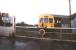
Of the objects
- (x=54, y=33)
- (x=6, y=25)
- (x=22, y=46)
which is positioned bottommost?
(x=22, y=46)

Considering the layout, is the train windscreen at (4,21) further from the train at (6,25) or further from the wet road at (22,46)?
the wet road at (22,46)

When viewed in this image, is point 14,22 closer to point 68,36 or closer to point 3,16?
point 3,16

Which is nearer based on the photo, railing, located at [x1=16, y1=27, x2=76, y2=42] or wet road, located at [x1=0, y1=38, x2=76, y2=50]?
wet road, located at [x1=0, y1=38, x2=76, y2=50]

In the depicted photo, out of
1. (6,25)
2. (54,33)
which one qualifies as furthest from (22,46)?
(54,33)

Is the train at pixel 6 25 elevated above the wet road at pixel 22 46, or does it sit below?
above

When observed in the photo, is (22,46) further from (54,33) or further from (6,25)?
(54,33)

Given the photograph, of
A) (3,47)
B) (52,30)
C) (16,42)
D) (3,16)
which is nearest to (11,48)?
(3,47)

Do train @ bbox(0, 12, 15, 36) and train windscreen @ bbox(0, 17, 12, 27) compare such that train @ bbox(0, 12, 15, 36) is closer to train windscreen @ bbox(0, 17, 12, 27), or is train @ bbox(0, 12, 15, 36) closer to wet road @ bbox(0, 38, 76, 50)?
train windscreen @ bbox(0, 17, 12, 27)

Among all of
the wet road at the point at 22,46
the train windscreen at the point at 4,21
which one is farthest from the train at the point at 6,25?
the wet road at the point at 22,46

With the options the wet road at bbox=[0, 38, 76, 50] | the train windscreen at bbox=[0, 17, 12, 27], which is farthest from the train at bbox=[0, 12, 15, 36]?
the wet road at bbox=[0, 38, 76, 50]

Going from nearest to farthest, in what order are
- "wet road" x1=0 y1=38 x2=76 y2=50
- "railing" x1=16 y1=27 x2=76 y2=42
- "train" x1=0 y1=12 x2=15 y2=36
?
"wet road" x1=0 y1=38 x2=76 y2=50 < "train" x1=0 y1=12 x2=15 y2=36 < "railing" x1=16 y1=27 x2=76 y2=42

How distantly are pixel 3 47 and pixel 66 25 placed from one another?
3.25 ft

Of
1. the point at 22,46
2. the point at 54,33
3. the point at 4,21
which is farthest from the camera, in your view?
the point at 54,33

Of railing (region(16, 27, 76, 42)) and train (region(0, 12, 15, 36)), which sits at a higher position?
train (region(0, 12, 15, 36))
